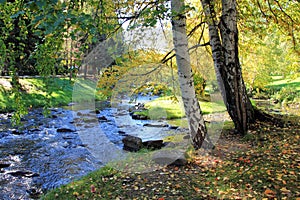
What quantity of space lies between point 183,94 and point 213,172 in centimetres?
169

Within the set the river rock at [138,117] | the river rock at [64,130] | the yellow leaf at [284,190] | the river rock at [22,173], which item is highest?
the yellow leaf at [284,190]

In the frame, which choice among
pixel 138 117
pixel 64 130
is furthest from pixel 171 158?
pixel 138 117

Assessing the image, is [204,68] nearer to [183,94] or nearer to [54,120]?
[183,94]

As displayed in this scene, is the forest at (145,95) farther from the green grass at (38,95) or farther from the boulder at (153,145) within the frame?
the green grass at (38,95)

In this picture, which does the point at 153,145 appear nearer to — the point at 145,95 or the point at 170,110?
the point at 145,95

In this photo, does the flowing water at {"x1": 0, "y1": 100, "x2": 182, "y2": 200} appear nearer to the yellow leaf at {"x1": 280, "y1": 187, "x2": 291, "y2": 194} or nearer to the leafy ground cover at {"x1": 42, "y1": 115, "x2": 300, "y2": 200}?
the leafy ground cover at {"x1": 42, "y1": 115, "x2": 300, "y2": 200}

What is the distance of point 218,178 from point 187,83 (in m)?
2.00

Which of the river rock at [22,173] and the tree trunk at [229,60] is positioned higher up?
the tree trunk at [229,60]

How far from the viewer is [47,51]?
2736 millimetres

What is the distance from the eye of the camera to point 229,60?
19.5 feet

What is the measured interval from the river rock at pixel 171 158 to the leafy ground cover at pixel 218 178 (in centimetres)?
14

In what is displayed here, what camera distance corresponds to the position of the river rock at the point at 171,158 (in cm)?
497

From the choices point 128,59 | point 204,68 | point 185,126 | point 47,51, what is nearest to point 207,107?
point 185,126

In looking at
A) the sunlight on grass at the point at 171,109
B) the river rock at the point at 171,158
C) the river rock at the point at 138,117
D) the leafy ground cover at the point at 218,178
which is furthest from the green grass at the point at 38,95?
the leafy ground cover at the point at 218,178
